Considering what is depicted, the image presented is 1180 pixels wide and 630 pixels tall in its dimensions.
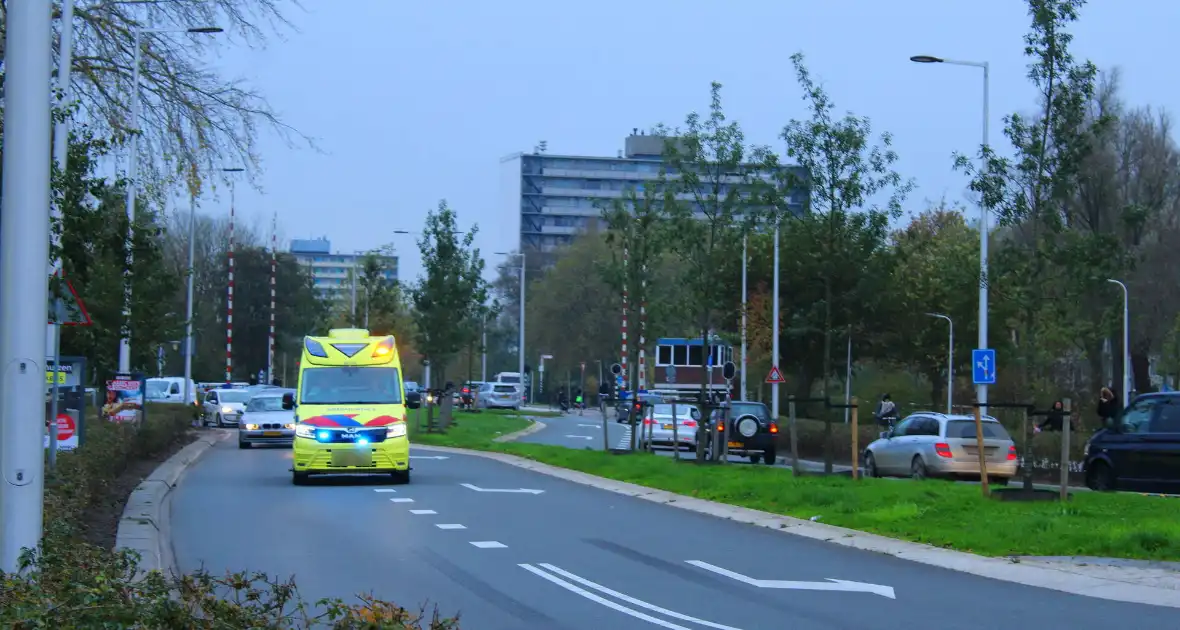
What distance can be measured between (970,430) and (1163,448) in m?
4.79

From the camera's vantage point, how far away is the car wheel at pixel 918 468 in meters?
26.8

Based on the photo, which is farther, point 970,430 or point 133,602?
point 970,430

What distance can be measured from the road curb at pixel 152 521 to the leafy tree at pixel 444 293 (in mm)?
18109

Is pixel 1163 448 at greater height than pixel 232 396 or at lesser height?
greater

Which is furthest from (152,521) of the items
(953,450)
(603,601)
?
(953,450)

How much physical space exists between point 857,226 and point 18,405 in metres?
21.7

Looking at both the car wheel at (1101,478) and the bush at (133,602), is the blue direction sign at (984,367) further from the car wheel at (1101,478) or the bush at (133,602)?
the bush at (133,602)

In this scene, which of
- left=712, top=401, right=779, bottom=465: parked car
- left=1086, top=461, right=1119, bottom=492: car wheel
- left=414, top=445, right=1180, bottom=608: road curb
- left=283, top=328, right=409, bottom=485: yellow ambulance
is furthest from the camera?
left=712, top=401, right=779, bottom=465: parked car

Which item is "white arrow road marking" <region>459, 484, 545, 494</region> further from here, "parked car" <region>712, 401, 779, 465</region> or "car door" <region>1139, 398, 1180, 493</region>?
"parked car" <region>712, 401, 779, 465</region>

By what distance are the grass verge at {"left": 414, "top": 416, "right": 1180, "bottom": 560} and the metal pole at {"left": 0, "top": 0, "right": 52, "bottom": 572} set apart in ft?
31.6

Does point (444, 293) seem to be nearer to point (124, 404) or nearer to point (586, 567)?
point (124, 404)

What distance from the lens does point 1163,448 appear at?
22.0 m

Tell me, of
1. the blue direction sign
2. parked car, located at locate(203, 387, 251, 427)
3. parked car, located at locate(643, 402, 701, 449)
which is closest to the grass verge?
the blue direction sign

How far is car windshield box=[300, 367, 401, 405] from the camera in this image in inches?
952
